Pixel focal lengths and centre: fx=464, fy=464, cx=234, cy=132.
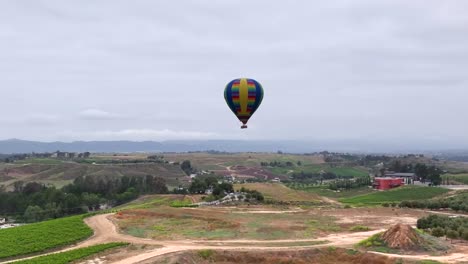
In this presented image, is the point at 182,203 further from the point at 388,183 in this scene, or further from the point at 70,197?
the point at 388,183

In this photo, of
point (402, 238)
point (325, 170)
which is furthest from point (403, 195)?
point (325, 170)

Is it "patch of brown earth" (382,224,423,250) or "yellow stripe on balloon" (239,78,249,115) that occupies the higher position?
"yellow stripe on balloon" (239,78,249,115)

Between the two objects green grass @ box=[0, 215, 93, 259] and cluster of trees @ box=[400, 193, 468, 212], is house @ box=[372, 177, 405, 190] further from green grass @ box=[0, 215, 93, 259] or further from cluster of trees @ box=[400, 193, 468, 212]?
green grass @ box=[0, 215, 93, 259]

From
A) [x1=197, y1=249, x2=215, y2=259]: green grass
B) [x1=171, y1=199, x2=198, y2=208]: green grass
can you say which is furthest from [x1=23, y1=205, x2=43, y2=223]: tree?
[x1=197, y1=249, x2=215, y2=259]: green grass

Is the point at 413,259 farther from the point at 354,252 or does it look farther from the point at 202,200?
the point at 202,200

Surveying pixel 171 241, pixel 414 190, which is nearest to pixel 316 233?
pixel 171 241

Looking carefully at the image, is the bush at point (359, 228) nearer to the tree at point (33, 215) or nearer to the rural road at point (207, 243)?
the rural road at point (207, 243)
